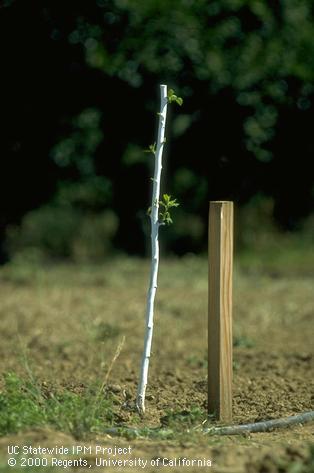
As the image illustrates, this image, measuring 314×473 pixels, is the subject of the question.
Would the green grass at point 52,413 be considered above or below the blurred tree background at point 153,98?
below

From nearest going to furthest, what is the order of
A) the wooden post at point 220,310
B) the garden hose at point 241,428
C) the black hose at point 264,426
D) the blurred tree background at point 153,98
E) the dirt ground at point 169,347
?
the dirt ground at point 169,347
the garden hose at point 241,428
the black hose at point 264,426
the wooden post at point 220,310
the blurred tree background at point 153,98

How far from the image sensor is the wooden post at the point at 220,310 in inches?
179

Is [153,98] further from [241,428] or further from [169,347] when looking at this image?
[241,428]

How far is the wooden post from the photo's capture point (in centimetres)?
455

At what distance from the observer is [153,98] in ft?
26.6

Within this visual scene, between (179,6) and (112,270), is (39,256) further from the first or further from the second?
(179,6)

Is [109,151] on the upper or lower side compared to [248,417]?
upper

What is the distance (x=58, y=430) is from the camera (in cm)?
409

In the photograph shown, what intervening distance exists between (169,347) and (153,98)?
2.00 m

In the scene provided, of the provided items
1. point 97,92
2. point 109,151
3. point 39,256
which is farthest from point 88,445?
point 39,256

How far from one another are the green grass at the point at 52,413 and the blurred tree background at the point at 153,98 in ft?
11.8

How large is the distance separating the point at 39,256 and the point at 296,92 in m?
5.98

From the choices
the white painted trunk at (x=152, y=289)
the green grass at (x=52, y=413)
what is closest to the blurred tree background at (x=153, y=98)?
the white painted trunk at (x=152, y=289)

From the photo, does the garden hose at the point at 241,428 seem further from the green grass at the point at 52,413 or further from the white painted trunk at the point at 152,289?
the white painted trunk at the point at 152,289
